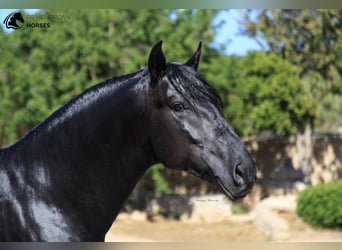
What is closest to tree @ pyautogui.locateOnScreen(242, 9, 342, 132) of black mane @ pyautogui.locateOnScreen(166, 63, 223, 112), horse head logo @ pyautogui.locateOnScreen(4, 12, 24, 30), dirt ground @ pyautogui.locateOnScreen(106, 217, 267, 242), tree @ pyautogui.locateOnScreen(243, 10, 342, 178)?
tree @ pyautogui.locateOnScreen(243, 10, 342, 178)

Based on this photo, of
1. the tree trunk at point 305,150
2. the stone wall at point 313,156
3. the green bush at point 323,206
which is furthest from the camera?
the stone wall at point 313,156

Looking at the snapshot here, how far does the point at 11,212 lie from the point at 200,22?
6208 millimetres

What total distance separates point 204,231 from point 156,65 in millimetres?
6530

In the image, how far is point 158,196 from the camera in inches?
352

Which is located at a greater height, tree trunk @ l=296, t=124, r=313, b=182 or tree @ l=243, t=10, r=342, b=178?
tree @ l=243, t=10, r=342, b=178

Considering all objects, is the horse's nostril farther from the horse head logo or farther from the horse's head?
the horse head logo

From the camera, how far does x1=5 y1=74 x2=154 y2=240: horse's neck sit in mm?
1932

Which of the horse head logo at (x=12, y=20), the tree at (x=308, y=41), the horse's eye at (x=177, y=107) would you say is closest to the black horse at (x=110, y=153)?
the horse's eye at (x=177, y=107)

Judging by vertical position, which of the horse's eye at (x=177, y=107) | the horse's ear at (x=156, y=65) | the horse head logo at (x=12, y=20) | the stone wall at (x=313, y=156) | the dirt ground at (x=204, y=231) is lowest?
the dirt ground at (x=204, y=231)

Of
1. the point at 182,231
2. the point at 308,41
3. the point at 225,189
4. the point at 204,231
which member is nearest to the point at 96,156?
the point at 225,189

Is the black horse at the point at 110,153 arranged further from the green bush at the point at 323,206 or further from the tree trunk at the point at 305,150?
the tree trunk at the point at 305,150

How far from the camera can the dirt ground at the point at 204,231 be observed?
731cm

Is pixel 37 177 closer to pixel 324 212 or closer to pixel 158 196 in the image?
pixel 324 212

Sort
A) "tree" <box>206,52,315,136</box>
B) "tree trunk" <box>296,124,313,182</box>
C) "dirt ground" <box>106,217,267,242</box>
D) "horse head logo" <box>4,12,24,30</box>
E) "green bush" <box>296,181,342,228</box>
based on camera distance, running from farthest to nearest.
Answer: "tree trunk" <box>296,124,313,182</box> < "tree" <box>206,52,315,136</box> < "dirt ground" <box>106,217,267,242</box> < "green bush" <box>296,181,342,228</box> < "horse head logo" <box>4,12,24,30</box>
